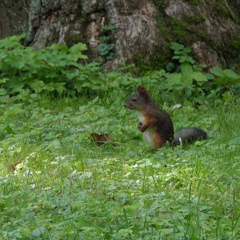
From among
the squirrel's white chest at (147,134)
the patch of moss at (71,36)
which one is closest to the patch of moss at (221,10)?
the patch of moss at (71,36)

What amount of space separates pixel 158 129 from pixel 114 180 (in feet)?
4.54

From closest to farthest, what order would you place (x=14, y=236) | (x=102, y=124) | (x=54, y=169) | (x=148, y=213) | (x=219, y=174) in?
(x=14, y=236)
(x=148, y=213)
(x=219, y=174)
(x=54, y=169)
(x=102, y=124)

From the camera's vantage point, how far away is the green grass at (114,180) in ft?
13.0

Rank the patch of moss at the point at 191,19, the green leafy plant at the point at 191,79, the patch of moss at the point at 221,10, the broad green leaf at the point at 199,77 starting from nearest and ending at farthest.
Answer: the green leafy plant at the point at 191,79 < the broad green leaf at the point at 199,77 < the patch of moss at the point at 191,19 < the patch of moss at the point at 221,10

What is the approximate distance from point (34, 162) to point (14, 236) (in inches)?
72.6

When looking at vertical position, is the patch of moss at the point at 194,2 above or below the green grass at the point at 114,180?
above

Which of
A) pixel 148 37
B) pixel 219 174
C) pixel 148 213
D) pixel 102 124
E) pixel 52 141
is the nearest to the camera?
pixel 148 213

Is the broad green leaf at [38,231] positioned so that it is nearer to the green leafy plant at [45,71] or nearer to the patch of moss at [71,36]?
the green leafy plant at [45,71]

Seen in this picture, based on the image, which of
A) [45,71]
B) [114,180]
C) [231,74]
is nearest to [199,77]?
[231,74]

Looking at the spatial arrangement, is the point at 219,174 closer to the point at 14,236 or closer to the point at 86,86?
the point at 14,236

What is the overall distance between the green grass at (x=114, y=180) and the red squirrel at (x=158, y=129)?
0.42 feet

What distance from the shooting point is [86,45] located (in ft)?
29.8

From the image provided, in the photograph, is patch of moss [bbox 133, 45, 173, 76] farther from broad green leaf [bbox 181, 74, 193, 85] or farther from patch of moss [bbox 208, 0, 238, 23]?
patch of moss [bbox 208, 0, 238, 23]

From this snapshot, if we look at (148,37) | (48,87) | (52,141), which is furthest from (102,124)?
(148,37)
